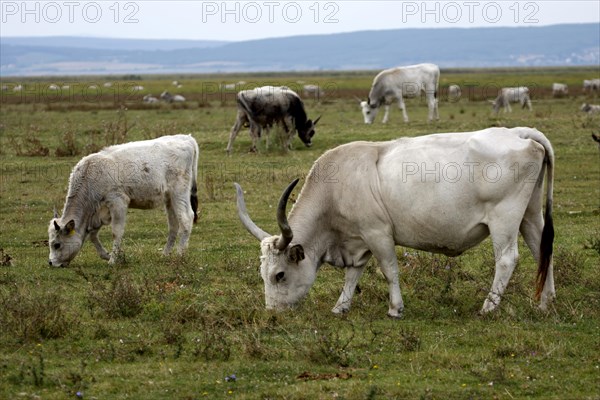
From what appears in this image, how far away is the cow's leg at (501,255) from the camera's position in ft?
29.6

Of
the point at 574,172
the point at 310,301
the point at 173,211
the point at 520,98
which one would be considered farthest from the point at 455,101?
the point at 310,301

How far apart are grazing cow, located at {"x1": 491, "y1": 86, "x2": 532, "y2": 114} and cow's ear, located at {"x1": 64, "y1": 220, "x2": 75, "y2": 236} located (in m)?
30.6

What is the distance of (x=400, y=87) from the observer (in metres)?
34.2

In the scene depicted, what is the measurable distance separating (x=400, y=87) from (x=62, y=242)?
23313 millimetres

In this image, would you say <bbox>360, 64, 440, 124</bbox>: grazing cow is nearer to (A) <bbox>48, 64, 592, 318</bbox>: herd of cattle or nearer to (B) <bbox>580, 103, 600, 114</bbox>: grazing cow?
(B) <bbox>580, 103, 600, 114</bbox>: grazing cow

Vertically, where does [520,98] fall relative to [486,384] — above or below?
above

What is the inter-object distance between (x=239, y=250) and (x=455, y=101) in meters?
34.6

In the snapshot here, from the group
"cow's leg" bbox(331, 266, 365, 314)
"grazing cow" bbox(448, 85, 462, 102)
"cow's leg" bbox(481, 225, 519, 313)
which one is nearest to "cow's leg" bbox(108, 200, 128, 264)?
"cow's leg" bbox(331, 266, 365, 314)

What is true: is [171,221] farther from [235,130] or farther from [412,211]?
[235,130]

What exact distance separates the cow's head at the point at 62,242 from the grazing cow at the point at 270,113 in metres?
13.3

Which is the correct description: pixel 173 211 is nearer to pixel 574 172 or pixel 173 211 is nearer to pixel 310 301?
pixel 310 301

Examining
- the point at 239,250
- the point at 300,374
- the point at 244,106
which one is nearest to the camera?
the point at 300,374

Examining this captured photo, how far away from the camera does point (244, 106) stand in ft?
84.7

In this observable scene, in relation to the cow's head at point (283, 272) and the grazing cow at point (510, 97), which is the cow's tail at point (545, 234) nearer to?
the cow's head at point (283, 272)
